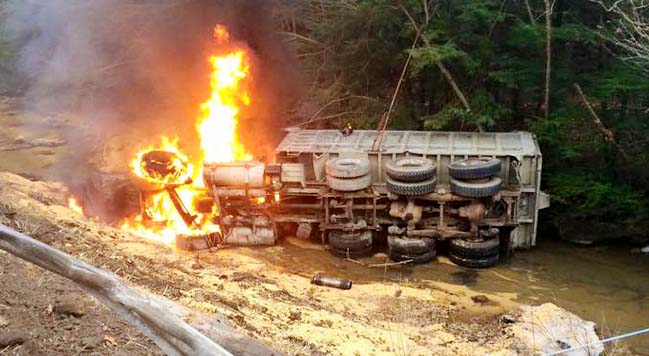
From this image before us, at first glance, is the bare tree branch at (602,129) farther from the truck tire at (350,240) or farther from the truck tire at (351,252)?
the truck tire at (351,252)

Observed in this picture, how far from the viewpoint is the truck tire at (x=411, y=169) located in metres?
12.2

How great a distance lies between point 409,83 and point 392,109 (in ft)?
3.22

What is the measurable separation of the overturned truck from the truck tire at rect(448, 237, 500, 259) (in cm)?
2

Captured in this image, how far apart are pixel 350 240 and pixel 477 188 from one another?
111 inches

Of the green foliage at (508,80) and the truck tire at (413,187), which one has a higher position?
the green foliage at (508,80)

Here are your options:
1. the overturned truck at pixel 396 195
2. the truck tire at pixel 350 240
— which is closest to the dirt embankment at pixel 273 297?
the truck tire at pixel 350 240

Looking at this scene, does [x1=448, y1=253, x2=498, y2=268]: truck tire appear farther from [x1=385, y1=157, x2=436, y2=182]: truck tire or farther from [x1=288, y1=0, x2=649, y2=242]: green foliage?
[x1=288, y1=0, x2=649, y2=242]: green foliage

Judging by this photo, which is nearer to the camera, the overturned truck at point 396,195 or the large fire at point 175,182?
the overturned truck at point 396,195

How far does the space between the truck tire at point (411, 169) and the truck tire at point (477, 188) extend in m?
0.61

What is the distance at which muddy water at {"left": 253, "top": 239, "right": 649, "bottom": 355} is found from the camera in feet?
35.6

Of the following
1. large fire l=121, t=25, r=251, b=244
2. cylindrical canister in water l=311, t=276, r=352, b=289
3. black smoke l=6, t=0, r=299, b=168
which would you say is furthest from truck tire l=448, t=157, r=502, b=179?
black smoke l=6, t=0, r=299, b=168

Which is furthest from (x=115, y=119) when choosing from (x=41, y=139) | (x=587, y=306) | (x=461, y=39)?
(x=587, y=306)

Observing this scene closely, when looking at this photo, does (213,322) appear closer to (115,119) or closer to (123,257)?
(123,257)

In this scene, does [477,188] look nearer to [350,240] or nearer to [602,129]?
[350,240]
